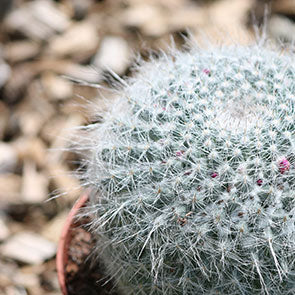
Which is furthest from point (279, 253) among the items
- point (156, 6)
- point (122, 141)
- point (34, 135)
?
A: point (156, 6)

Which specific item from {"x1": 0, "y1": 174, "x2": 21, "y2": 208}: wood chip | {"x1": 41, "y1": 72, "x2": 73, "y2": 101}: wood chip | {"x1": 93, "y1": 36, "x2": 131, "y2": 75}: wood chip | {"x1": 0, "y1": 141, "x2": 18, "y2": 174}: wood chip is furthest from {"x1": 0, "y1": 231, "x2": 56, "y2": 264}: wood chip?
{"x1": 93, "y1": 36, "x2": 131, "y2": 75}: wood chip

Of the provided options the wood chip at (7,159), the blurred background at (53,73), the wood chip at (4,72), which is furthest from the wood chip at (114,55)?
the wood chip at (7,159)

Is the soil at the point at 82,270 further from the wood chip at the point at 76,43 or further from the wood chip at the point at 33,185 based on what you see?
the wood chip at the point at 76,43

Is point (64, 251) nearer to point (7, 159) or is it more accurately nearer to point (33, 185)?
point (33, 185)

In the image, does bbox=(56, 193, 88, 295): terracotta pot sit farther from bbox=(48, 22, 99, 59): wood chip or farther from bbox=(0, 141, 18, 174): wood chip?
bbox=(48, 22, 99, 59): wood chip

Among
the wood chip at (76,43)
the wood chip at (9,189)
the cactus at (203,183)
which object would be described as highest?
the cactus at (203,183)

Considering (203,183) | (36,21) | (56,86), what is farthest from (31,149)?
(203,183)
